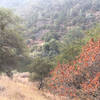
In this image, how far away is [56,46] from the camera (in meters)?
40.5

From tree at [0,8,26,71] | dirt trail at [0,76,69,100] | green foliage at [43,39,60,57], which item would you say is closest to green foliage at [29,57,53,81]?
tree at [0,8,26,71]

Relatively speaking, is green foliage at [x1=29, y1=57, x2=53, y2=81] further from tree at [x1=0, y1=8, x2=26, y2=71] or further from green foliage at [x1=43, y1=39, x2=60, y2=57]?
green foliage at [x1=43, y1=39, x2=60, y2=57]

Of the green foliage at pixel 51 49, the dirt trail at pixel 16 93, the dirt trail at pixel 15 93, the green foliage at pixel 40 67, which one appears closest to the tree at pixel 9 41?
the dirt trail at pixel 16 93

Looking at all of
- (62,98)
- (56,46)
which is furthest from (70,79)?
(56,46)

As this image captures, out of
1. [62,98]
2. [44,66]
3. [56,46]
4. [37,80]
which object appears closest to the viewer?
[62,98]

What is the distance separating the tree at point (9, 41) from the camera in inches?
383

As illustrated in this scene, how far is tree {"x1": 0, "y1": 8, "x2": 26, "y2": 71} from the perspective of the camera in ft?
31.9

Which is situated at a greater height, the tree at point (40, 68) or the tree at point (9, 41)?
the tree at point (9, 41)

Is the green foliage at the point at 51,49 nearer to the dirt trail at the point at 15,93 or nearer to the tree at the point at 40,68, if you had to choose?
the tree at the point at 40,68

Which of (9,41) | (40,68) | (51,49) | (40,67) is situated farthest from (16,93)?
(51,49)

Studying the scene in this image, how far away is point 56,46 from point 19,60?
2995 centimetres

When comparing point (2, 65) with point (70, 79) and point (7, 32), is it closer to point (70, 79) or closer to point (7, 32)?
point (7, 32)

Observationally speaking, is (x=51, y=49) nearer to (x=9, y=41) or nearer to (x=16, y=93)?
(x=9, y=41)

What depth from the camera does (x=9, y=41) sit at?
10.1m
